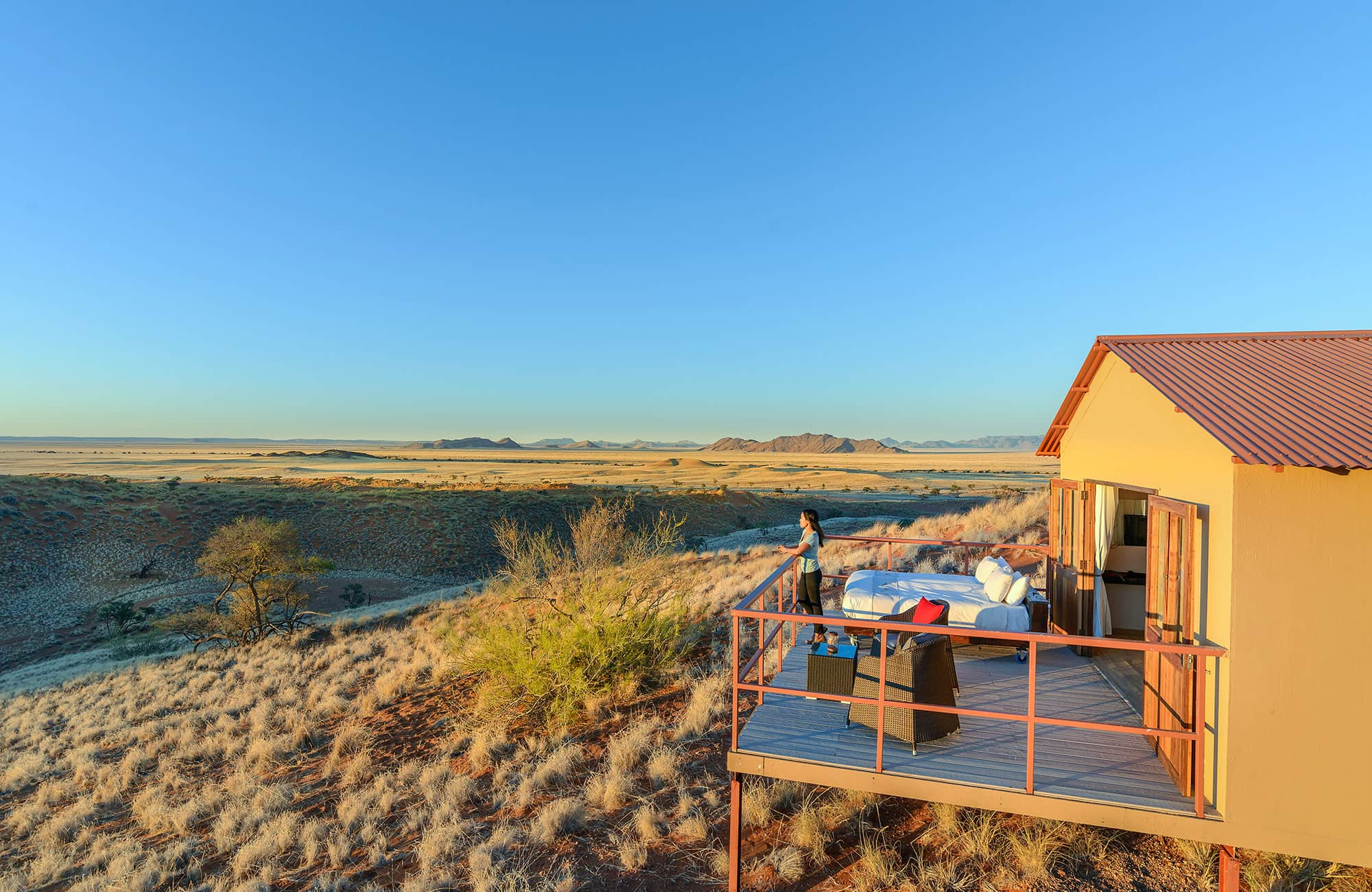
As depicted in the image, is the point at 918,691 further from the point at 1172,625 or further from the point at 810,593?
the point at 810,593

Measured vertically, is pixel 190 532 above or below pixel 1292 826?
Answer: below

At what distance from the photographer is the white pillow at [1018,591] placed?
743 cm

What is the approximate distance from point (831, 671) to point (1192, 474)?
3.11 metres

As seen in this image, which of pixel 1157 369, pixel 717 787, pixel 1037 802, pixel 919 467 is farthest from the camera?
pixel 919 467

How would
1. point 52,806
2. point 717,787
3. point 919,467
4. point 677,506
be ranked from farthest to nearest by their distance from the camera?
point 919,467, point 677,506, point 52,806, point 717,787

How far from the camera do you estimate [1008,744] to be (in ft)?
16.3

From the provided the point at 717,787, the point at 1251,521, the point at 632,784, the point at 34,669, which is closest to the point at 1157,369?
the point at 1251,521

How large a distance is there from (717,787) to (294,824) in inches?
183

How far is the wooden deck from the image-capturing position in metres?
4.32

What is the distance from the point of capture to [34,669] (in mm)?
17734

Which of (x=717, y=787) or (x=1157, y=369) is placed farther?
(x=717, y=787)

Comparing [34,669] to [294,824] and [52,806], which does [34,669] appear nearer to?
[52,806]

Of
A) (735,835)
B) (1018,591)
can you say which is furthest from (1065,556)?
(735,835)

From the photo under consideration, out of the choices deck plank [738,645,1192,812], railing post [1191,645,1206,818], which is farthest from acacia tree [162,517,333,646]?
railing post [1191,645,1206,818]
